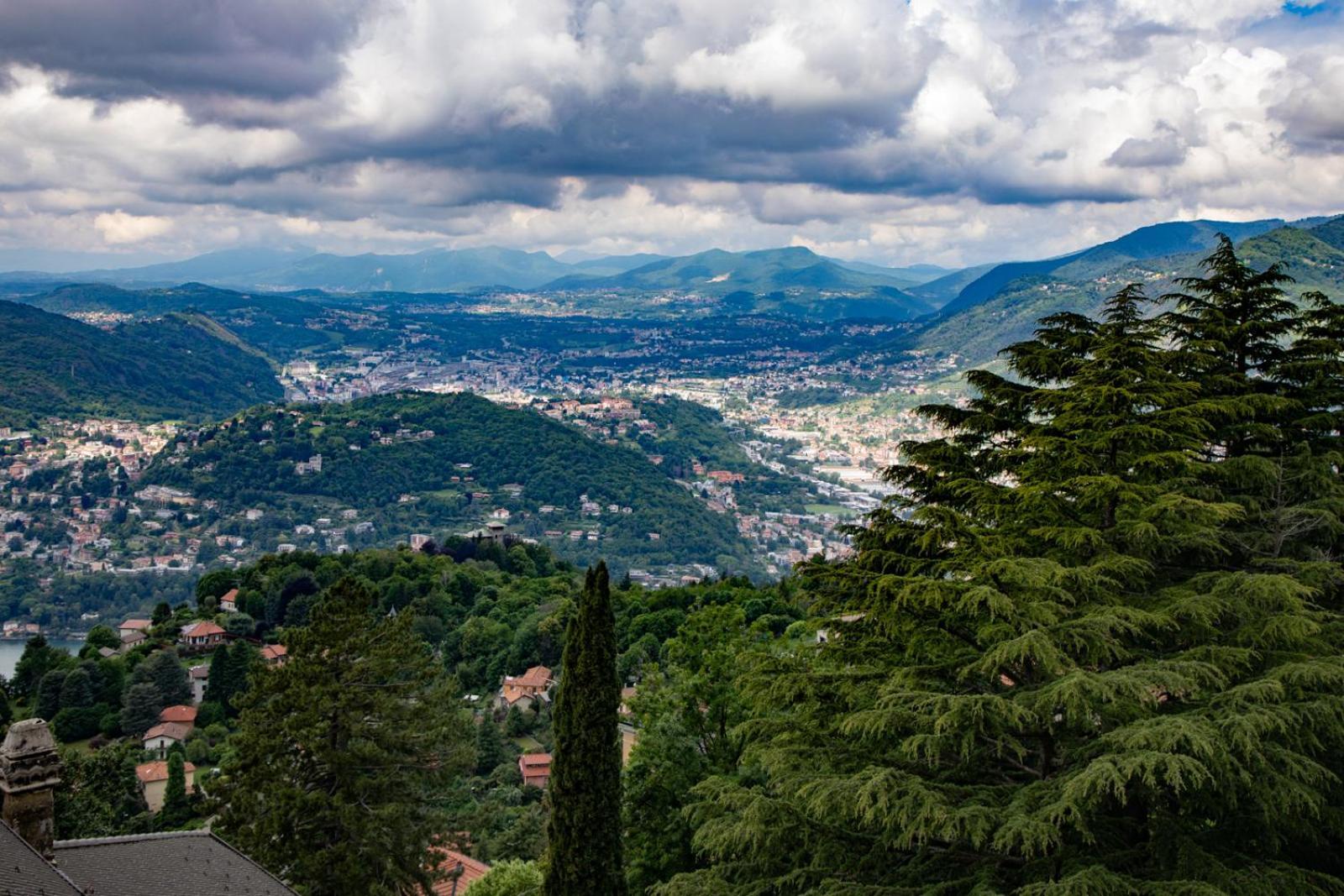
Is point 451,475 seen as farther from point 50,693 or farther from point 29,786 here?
point 29,786

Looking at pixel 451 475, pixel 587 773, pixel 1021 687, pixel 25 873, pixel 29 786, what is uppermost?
pixel 1021 687

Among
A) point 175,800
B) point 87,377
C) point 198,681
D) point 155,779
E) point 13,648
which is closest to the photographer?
point 175,800

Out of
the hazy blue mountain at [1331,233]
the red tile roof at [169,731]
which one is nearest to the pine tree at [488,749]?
the red tile roof at [169,731]

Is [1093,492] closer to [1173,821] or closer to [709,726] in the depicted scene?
[1173,821]

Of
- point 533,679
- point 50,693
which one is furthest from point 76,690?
point 533,679

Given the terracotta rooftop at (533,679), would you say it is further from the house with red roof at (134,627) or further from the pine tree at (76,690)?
the house with red roof at (134,627)

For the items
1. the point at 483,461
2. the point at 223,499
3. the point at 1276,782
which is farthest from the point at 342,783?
the point at 483,461
